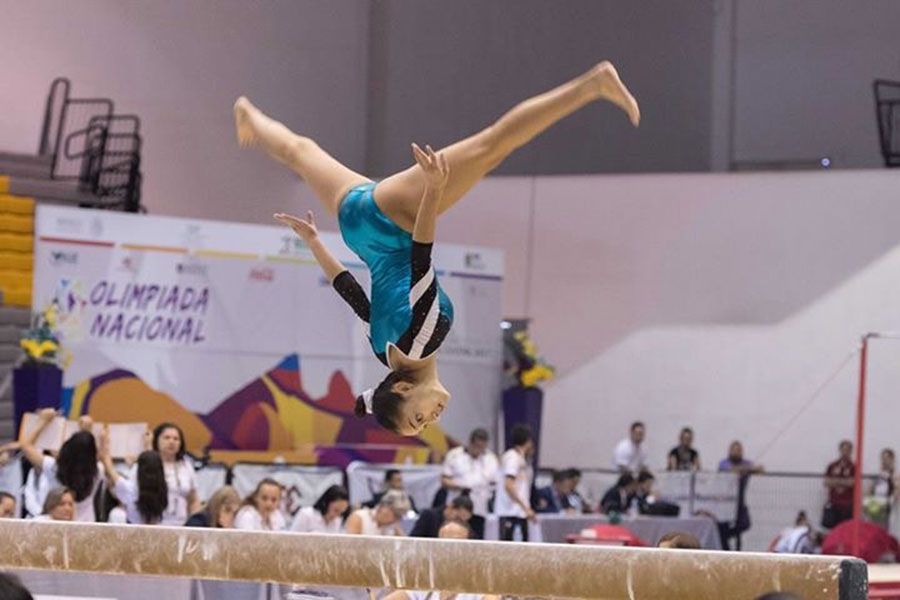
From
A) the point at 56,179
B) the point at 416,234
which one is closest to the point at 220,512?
the point at 416,234

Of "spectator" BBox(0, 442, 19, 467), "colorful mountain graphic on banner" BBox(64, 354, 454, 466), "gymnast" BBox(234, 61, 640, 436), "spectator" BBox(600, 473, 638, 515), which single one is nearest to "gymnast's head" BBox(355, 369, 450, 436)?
"gymnast" BBox(234, 61, 640, 436)

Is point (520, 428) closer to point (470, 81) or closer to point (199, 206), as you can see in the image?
point (199, 206)

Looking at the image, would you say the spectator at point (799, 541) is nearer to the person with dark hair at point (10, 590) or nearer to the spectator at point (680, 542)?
the spectator at point (680, 542)

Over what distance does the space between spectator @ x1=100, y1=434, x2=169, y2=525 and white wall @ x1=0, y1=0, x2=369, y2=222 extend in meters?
8.90

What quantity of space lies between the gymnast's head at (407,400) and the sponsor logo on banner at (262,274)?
34.6ft

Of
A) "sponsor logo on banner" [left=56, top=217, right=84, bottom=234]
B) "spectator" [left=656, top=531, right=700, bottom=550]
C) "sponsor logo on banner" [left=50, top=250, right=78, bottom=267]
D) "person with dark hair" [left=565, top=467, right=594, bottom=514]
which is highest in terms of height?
"sponsor logo on banner" [left=56, top=217, right=84, bottom=234]

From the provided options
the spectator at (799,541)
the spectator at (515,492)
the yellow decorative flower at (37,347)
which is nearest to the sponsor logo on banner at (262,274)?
the yellow decorative flower at (37,347)

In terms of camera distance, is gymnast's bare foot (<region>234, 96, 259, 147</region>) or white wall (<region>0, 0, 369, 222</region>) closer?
gymnast's bare foot (<region>234, 96, 259, 147</region>)

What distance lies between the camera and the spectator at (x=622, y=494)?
52.9 ft

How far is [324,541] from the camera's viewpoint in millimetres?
5172

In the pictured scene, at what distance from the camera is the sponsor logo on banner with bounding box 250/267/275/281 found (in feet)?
54.0

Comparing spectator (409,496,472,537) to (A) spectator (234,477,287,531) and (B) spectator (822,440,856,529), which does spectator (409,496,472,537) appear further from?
(B) spectator (822,440,856,529)

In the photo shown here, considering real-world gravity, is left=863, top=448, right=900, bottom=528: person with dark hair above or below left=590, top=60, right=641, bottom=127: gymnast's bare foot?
below

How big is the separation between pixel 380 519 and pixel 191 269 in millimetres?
5800
